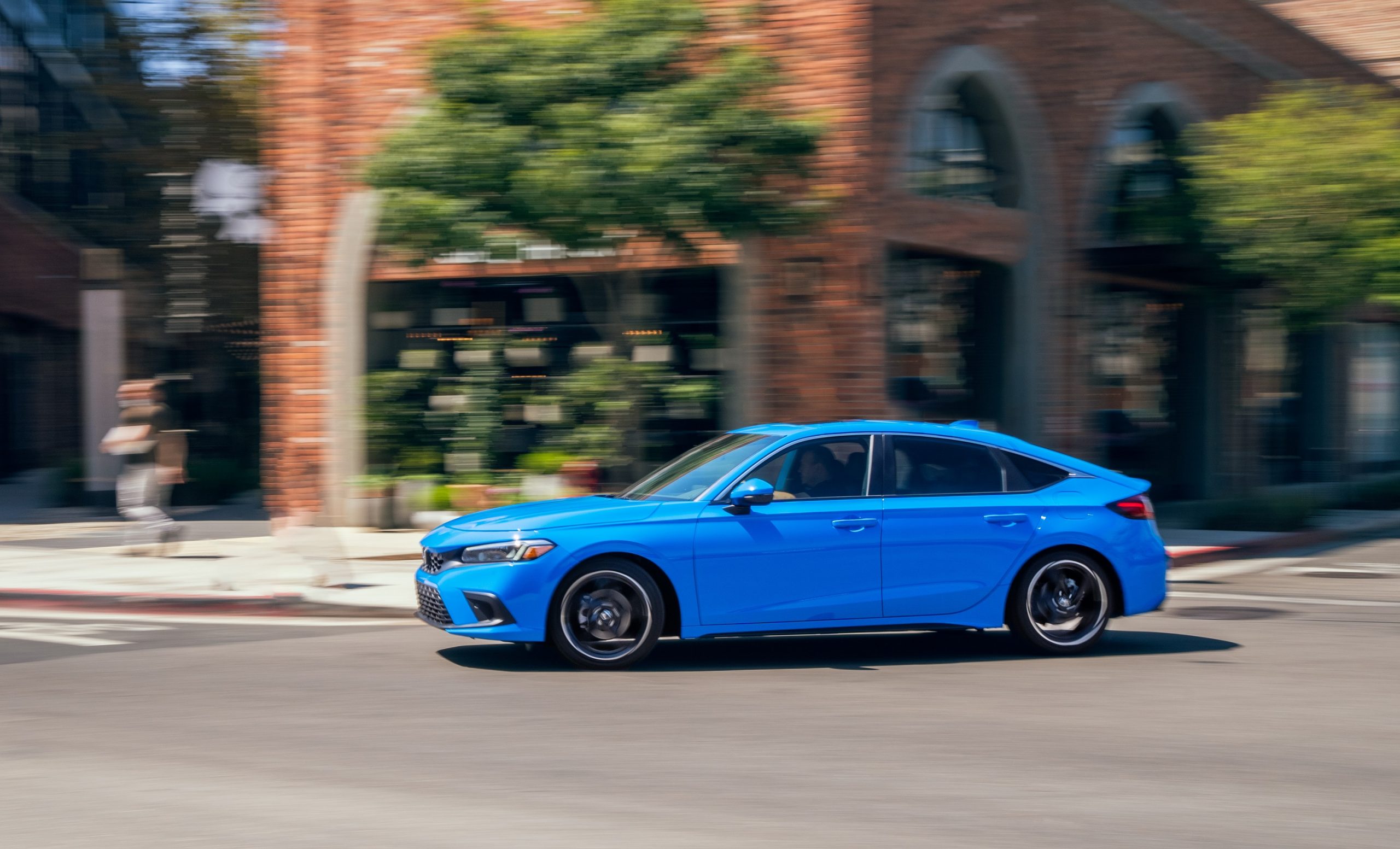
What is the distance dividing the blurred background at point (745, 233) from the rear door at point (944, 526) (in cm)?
591

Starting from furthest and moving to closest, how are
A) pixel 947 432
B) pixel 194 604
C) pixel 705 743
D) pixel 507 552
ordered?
pixel 194 604
pixel 947 432
pixel 507 552
pixel 705 743

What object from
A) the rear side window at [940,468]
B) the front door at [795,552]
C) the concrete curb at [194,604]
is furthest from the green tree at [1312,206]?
the concrete curb at [194,604]

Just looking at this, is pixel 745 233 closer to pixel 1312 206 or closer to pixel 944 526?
pixel 944 526

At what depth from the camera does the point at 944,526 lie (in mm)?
9133

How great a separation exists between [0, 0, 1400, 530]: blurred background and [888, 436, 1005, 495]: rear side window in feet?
19.1

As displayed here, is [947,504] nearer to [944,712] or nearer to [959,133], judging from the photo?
[944,712]

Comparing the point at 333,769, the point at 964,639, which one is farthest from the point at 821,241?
the point at 333,769

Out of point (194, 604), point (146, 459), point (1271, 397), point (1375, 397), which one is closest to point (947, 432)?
point (194, 604)

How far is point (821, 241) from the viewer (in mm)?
17125

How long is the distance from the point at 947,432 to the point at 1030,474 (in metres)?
0.59

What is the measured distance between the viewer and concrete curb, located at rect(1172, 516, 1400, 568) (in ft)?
53.5

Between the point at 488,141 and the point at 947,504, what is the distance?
23.8 ft

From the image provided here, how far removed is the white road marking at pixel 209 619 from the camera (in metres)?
11.5

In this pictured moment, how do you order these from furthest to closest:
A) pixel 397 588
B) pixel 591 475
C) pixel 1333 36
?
pixel 1333 36
pixel 591 475
pixel 397 588
